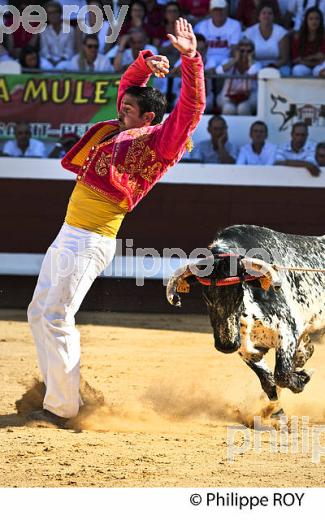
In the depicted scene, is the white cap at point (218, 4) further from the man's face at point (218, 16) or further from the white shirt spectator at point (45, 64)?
the white shirt spectator at point (45, 64)

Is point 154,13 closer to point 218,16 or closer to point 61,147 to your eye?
point 218,16

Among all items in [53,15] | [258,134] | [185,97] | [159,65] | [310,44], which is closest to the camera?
[185,97]

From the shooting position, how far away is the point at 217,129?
28.5 ft

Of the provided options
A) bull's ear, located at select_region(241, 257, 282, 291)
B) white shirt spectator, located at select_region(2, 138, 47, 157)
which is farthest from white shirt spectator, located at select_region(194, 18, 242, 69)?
bull's ear, located at select_region(241, 257, 282, 291)

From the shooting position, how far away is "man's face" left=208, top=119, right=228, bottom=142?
865 centimetres

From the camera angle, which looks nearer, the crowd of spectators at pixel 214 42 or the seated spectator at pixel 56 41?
the crowd of spectators at pixel 214 42

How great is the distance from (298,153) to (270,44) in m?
1.11

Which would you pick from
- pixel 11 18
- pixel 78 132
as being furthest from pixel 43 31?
pixel 78 132

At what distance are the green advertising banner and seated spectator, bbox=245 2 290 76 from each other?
4.55ft

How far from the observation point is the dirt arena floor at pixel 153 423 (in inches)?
155

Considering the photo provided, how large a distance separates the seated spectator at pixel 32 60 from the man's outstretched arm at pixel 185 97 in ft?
16.3

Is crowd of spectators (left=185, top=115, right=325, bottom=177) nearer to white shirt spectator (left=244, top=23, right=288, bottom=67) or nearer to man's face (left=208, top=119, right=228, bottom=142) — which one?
man's face (left=208, top=119, right=228, bottom=142)

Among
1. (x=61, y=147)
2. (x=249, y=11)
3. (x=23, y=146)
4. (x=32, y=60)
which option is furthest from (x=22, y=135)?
(x=249, y=11)

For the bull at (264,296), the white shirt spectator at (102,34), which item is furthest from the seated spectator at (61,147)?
the bull at (264,296)
